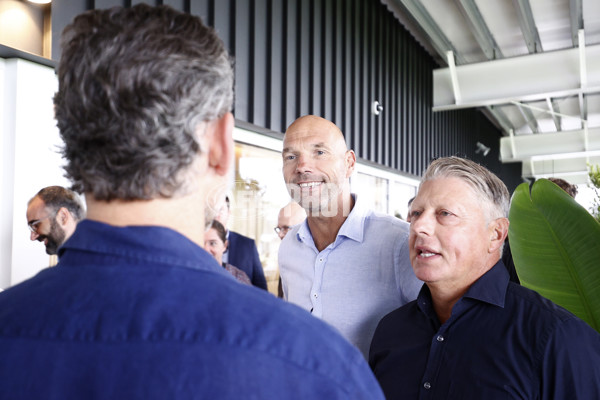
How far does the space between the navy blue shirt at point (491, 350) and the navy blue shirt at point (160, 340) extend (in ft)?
2.40

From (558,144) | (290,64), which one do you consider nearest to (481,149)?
(558,144)

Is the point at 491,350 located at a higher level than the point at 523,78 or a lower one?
lower

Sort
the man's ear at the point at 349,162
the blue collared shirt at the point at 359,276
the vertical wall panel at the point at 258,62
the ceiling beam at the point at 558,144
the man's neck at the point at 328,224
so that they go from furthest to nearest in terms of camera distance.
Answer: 1. the ceiling beam at the point at 558,144
2. the vertical wall panel at the point at 258,62
3. the man's ear at the point at 349,162
4. the man's neck at the point at 328,224
5. the blue collared shirt at the point at 359,276

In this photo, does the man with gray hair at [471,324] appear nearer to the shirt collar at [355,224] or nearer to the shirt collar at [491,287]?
the shirt collar at [491,287]

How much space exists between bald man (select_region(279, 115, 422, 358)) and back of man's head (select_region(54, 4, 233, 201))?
119cm

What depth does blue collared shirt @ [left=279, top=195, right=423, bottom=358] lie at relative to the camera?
1.65m

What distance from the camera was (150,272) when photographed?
1.68 ft

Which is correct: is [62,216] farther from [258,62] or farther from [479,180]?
[479,180]

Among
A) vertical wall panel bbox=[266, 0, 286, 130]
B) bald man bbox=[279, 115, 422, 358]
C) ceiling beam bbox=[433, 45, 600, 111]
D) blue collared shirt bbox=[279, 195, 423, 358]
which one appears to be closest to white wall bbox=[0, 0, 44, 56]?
bald man bbox=[279, 115, 422, 358]

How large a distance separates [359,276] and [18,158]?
5.67ft

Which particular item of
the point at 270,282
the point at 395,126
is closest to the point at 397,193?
the point at 395,126

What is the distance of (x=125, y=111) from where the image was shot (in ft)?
1.83

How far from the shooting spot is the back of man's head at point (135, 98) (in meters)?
0.55

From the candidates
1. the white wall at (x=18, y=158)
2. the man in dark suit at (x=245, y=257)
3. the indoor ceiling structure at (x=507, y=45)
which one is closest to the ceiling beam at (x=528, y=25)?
the indoor ceiling structure at (x=507, y=45)
